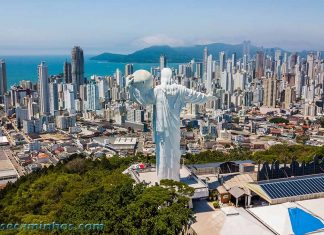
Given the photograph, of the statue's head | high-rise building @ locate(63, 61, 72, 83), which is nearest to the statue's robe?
the statue's head

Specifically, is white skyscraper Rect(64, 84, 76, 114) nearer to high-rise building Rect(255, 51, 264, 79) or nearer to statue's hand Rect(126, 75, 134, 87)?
statue's hand Rect(126, 75, 134, 87)

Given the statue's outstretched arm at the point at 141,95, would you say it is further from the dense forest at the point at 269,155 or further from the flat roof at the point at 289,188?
the dense forest at the point at 269,155

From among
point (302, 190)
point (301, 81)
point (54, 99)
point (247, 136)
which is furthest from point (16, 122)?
point (301, 81)

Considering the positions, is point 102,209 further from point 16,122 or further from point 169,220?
point 16,122

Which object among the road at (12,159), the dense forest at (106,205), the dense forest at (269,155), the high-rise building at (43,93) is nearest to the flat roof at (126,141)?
the road at (12,159)

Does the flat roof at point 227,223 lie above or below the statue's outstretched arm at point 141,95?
below

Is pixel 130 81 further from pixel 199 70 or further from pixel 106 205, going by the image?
pixel 199 70
